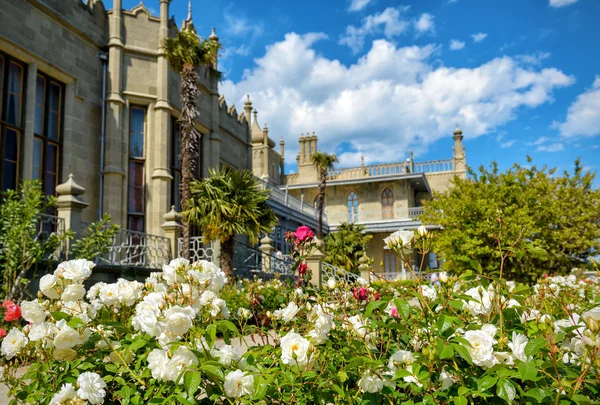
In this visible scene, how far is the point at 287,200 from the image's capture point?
85.0ft

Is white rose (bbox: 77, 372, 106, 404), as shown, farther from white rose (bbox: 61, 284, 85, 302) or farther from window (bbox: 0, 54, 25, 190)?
window (bbox: 0, 54, 25, 190)

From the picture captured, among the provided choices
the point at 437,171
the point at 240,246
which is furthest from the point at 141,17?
the point at 437,171

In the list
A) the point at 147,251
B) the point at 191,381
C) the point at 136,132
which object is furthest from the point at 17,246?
A: the point at 136,132

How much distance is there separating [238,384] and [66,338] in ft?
3.22

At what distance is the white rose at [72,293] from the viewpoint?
2564mm

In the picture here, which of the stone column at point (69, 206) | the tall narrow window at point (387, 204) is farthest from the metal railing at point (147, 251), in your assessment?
the tall narrow window at point (387, 204)

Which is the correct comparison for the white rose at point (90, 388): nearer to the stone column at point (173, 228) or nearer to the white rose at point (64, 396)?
the white rose at point (64, 396)

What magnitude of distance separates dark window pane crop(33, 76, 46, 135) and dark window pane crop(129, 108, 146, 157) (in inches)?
116

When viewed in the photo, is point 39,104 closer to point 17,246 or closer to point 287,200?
point 17,246

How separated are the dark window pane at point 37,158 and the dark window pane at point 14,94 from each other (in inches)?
29.8

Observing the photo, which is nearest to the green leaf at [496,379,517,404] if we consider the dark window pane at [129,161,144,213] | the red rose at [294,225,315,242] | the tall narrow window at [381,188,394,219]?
the red rose at [294,225,315,242]

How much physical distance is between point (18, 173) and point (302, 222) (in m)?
17.8

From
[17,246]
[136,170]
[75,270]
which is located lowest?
[75,270]

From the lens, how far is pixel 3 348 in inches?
101
